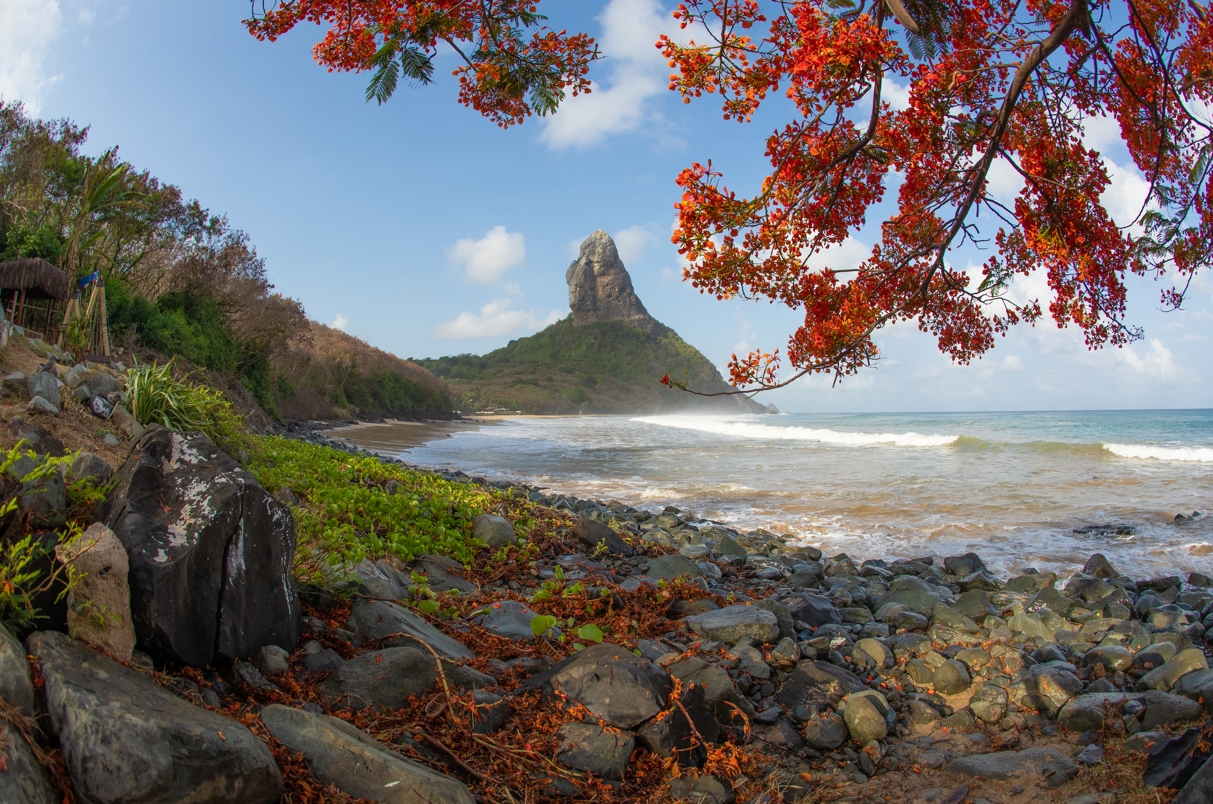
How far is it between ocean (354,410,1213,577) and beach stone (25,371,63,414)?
9179 millimetres

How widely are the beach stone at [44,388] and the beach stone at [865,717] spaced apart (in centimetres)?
656

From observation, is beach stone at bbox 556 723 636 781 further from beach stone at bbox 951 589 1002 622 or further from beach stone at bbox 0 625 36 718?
beach stone at bbox 951 589 1002 622

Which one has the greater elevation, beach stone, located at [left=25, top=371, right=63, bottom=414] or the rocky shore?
beach stone, located at [left=25, top=371, right=63, bottom=414]

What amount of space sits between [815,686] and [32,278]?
13.1m

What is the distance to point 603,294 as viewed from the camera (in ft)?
501

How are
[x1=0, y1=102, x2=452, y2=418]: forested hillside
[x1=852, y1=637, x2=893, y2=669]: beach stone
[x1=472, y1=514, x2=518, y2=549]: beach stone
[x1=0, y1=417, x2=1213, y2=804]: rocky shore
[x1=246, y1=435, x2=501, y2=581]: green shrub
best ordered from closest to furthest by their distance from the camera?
[x1=0, y1=417, x2=1213, y2=804]: rocky shore
[x1=852, y1=637, x2=893, y2=669]: beach stone
[x1=246, y1=435, x2=501, y2=581]: green shrub
[x1=472, y1=514, x2=518, y2=549]: beach stone
[x1=0, y1=102, x2=452, y2=418]: forested hillside

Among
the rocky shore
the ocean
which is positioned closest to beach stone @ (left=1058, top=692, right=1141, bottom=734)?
the rocky shore

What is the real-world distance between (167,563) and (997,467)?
816 inches

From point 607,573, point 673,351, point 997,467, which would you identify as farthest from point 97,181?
point 673,351

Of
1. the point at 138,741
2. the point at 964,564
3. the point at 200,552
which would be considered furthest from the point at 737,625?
the point at 964,564

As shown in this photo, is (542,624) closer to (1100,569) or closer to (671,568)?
(671,568)

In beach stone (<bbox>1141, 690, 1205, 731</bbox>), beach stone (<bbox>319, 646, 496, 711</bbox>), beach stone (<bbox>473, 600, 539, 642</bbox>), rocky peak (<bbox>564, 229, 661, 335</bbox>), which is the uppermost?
rocky peak (<bbox>564, 229, 661, 335</bbox>)

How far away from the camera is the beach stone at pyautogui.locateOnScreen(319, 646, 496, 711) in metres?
3.06

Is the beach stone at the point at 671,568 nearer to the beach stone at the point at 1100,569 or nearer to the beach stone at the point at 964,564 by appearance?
the beach stone at the point at 964,564
